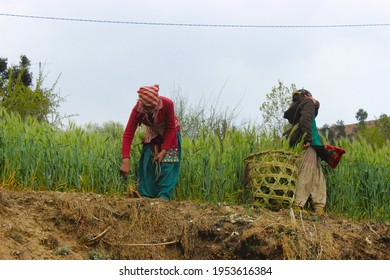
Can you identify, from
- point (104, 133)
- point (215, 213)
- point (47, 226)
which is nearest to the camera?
point (47, 226)

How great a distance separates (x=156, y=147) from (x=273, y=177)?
122cm

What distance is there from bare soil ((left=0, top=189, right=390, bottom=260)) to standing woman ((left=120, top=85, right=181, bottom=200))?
0.88 m

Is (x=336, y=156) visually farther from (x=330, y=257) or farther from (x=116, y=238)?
(x=116, y=238)

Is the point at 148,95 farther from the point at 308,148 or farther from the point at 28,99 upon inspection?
the point at 28,99

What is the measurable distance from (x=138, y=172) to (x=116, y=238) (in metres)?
1.63

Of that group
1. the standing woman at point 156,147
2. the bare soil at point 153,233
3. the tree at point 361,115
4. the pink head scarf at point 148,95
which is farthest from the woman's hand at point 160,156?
the tree at point 361,115

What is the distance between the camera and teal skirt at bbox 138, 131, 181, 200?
6512mm

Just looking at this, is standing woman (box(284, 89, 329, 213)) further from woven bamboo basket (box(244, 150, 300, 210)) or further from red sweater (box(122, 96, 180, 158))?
red sweater (box(122, 96, 180, 158))

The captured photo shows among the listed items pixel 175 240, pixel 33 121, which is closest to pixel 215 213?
pixel 175 240

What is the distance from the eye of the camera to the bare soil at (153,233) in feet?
16.3

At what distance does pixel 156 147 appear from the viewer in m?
6.57

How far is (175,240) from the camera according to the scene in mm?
5219

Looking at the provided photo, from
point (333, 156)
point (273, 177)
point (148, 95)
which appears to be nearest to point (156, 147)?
point (148, 95)

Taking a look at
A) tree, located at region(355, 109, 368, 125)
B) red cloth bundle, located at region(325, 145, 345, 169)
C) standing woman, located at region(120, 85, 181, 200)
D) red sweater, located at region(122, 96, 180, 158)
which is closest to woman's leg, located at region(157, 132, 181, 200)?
standing woman, located at region(120, 85, 181, 200)
